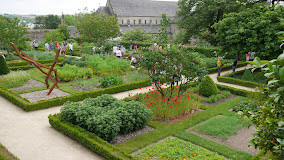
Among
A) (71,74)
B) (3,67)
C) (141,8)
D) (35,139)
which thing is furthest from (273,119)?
(141,8)

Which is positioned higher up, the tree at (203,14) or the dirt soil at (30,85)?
the tree at (203,14)

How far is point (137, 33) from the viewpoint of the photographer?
34688mm

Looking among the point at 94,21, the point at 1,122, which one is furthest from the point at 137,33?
the point at 1,122

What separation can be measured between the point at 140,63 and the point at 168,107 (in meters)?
2.17

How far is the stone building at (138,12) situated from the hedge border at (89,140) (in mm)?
46297

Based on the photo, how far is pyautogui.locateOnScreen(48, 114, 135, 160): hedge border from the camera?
627 centimetres

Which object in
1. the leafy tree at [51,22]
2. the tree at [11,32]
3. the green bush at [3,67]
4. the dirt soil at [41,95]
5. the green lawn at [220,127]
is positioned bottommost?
→ the green lawn at [220,127]

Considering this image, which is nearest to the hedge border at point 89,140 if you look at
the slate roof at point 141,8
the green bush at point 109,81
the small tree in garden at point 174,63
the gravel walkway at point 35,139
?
the gravel walkway at point 35,139

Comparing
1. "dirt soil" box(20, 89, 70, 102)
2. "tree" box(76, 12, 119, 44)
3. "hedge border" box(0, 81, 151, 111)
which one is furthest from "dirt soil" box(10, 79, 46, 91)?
"tree" box(76, 12, 119, 44)

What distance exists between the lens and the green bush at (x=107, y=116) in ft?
23.8

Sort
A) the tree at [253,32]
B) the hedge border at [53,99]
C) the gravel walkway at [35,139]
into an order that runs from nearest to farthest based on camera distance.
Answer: the gravel walkway at [35,139] < the hedge border at [53,99] < the tree at [253,32]

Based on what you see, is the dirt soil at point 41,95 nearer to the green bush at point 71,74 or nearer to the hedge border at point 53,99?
the hedge border at point 53,99

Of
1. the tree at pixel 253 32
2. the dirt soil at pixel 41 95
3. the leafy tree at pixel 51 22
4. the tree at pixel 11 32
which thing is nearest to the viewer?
the dirt soil at pixel 41 95

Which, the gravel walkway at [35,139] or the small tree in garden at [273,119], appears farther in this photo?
the gravel walkway at [35,139]
